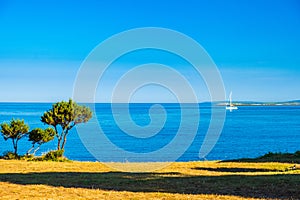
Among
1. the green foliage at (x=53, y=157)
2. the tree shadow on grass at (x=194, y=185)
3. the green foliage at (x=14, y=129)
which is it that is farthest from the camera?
the green foliage at (x=14, y=129)

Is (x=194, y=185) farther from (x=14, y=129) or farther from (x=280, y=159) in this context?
(x=14, y=129)

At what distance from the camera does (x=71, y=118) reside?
A: 38.9 meters

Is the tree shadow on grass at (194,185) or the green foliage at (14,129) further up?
the green foliage at (14,129)

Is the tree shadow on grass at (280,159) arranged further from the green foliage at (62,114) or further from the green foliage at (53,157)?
the green foliage at (62,114)

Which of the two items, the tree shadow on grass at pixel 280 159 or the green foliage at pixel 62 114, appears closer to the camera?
the tree shadow on grass at pixel 280 159

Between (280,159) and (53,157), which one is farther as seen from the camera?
(53,157)

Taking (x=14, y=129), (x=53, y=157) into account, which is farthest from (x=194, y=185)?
(x=14, y=129)

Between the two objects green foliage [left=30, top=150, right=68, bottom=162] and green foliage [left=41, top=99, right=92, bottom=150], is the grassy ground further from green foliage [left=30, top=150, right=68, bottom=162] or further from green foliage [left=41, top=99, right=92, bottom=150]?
green foliage [left=41, top=99, right=92, bottom=150]

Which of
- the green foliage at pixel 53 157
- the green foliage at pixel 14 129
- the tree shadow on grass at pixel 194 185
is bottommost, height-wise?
the green foliage at pixel 53 157

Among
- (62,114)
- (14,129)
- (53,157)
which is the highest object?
(62,114)

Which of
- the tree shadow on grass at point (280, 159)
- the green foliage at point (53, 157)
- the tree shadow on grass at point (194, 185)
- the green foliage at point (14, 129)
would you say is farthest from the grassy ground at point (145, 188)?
the green foliage at point (14, 129)

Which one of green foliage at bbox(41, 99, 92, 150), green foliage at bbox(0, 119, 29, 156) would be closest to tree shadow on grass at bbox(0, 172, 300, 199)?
green foliage at bbox(0, 119, 29, 156)

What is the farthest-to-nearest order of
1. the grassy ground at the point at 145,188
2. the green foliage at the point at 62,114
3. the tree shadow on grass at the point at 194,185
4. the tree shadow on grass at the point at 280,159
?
1. the green foliage at the point at 62,114
2. the tree shadow on grass at the point at 280,159
3. the tree shadow on grass at the point at 194,185
4. the grassy ground at the point at 145,188

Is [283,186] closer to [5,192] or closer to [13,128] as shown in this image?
[5,192]
